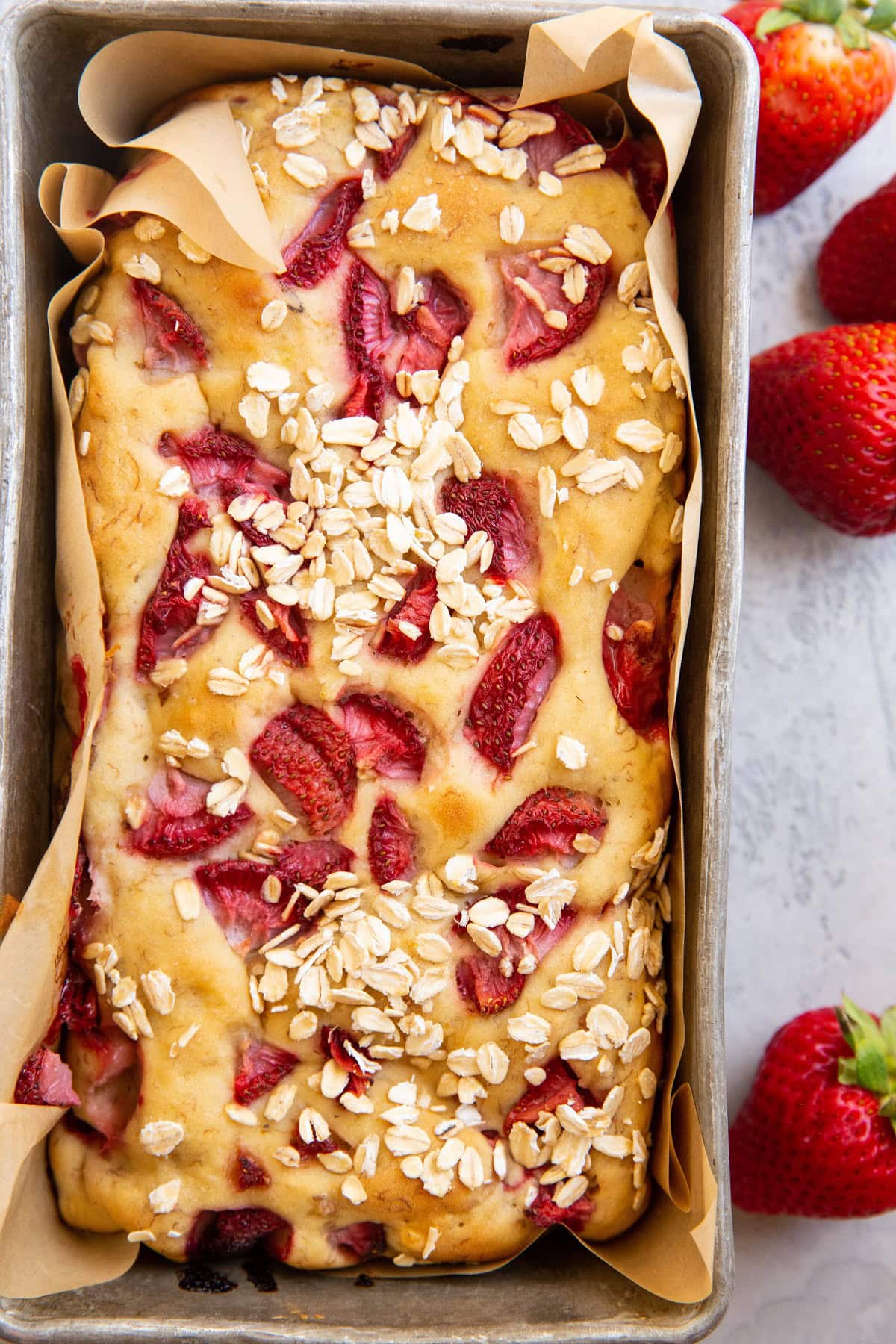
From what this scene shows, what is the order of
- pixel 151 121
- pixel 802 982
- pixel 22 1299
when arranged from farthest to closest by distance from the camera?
pixel 802 982 → pixel 151 121 → pixel 22 1299

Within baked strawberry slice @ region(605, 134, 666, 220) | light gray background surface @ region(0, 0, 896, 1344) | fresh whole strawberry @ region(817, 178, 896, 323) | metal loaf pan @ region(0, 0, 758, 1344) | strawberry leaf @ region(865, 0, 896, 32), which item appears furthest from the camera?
light gray background surface @ region(0, 0, 896, 1344)

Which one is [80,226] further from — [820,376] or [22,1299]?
[22,1299]

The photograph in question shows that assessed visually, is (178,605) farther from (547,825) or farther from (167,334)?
(547,825)

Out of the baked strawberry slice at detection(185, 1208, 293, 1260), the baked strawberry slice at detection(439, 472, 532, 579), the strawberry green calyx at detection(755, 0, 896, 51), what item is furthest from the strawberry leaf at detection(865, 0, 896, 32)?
the baked strawberry slice at detection(185, 1208, 293, 1260)

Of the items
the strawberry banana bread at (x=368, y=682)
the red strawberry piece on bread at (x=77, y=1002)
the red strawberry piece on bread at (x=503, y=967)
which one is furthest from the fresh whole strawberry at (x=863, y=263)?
the red strawberry piece on bread at (x=77, y=1002)

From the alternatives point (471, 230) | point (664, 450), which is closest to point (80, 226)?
point (471, 230)

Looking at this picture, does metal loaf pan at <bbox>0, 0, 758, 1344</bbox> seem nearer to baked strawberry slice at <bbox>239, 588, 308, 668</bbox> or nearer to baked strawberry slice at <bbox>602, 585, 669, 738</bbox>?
baked strawberry slice at <bbox>602, 585, 669, 738</bbox>

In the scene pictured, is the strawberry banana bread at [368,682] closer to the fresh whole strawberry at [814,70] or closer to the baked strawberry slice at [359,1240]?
the baked strawberry slice at [359,1240]
